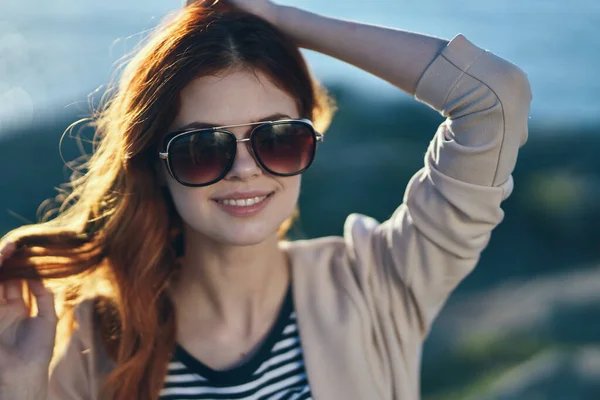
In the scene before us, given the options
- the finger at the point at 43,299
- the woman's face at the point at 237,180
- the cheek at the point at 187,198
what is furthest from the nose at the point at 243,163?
the finger at the point at 43,299

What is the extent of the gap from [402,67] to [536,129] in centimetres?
355

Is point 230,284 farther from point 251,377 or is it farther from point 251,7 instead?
point 251,7

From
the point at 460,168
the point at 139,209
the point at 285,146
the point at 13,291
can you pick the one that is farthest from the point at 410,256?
the point at 13,291

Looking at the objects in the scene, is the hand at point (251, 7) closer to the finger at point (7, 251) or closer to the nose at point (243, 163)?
the nose at point (243, 163)

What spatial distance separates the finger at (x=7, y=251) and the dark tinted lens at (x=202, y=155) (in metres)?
0.52

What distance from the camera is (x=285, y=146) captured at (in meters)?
1.98

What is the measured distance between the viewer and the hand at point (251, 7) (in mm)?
2072

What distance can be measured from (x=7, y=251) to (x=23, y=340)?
248 millimetres

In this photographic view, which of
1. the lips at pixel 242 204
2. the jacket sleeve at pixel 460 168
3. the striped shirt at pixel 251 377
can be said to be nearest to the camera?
the jacket sleeve at pixel 460 168

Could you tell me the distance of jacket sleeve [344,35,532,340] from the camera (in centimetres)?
191

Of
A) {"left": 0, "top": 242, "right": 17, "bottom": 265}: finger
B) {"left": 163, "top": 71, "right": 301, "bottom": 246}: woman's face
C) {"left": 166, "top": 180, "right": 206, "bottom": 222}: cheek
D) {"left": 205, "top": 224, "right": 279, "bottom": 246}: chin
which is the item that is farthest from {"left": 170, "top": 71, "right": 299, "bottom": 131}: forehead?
{"left": 0, "top": 242, "right": 17, "bottom": 265}: finger

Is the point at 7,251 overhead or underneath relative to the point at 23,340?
overhead

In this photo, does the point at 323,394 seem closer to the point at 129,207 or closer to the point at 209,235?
the point at 209,235

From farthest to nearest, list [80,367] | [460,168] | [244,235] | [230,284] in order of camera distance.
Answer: [230,284] < [80,367] < [244,235] < [460,168]
